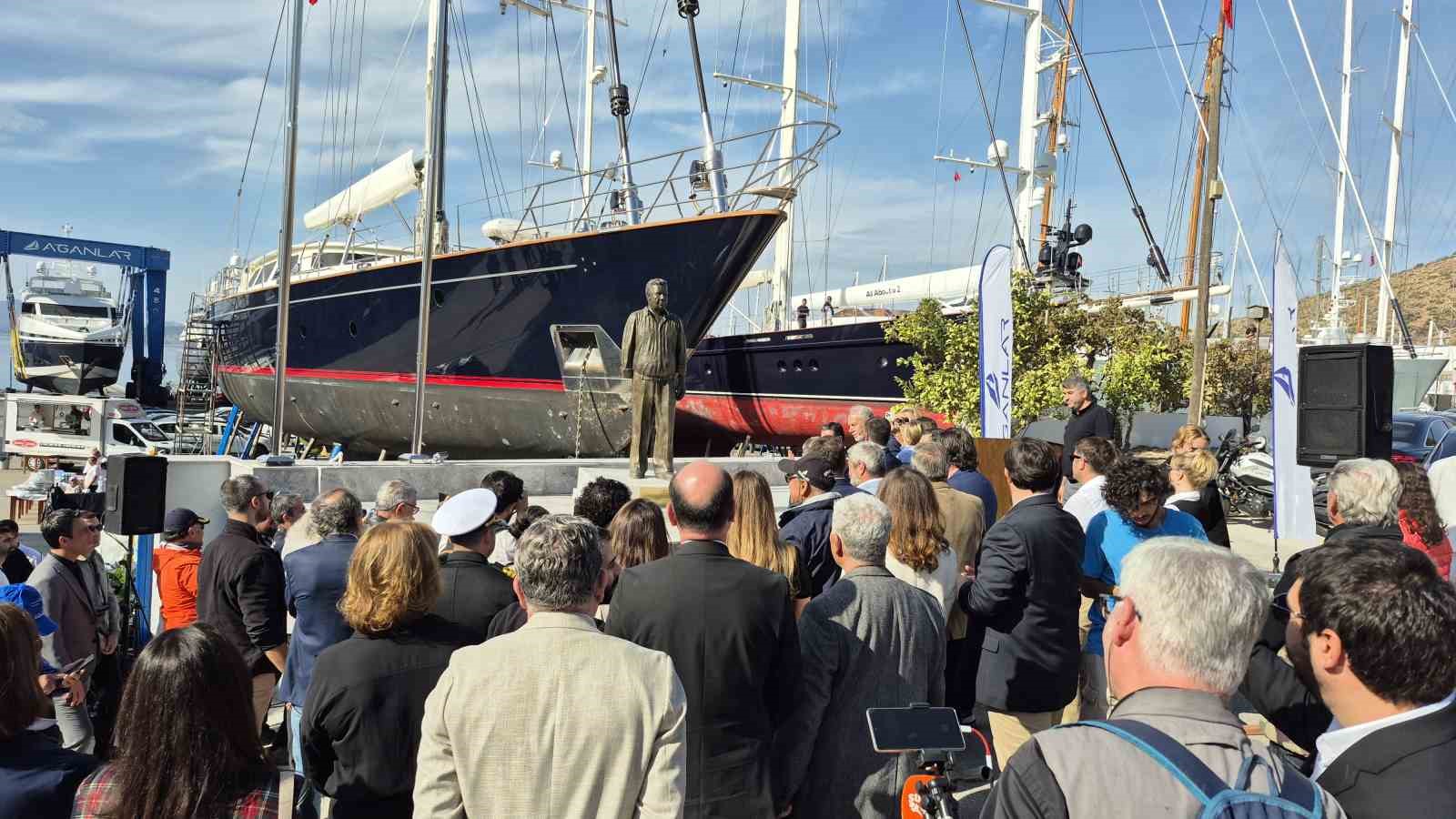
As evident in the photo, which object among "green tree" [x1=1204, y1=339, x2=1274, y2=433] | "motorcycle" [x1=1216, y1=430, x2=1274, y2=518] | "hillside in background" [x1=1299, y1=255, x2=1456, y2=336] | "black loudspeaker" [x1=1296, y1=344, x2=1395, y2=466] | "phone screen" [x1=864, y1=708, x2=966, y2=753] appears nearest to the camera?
"phone screen" [x1=864, y1=708, x2=966, y2=753]

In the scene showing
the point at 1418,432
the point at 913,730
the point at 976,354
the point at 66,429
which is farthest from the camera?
the point at 66,429

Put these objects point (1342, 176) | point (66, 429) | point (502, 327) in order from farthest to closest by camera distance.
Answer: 1. point (1342, 176)
2. point (66, 429)
3. point (502, 327)

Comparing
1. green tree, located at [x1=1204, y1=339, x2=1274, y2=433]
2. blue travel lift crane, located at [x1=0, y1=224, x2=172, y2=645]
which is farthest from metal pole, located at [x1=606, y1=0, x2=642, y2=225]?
blue travel lift crane, located at [x1=0, y1=224, x2=172, y2=645]

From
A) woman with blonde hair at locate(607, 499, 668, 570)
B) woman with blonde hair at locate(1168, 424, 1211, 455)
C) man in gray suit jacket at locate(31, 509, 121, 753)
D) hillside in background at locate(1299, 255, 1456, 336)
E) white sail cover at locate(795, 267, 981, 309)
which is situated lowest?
man in gray suit jacket at locate(31, 509, 121, 753)

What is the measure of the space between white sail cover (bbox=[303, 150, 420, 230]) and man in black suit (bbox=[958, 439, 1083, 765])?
54.4 ft

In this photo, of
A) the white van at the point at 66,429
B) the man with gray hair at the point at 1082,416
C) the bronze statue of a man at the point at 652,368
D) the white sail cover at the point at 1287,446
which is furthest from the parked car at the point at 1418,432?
the white van at the point at 66,429

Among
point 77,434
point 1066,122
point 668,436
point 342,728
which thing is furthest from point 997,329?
point 1066,122

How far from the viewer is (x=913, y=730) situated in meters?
2.41

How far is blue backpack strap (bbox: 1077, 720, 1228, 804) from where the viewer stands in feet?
4.83

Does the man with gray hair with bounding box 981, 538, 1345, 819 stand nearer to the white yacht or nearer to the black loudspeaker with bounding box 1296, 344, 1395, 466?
the black loudspeaker with bounding box 1296, 344, 1395, 466

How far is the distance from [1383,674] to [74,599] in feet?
15.4

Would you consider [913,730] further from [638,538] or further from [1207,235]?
[1207,235]

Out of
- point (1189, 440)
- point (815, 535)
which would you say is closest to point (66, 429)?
point (815, 535)

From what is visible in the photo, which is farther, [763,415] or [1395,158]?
[1395,158]
